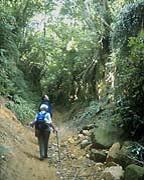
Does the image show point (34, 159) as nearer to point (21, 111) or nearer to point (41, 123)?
point (41, 123)

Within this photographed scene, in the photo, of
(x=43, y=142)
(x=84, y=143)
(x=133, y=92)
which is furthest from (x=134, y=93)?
(x=43, y=142)

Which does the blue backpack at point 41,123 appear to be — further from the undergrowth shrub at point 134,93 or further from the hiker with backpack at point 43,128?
the undergrowth shrub at point 134,93

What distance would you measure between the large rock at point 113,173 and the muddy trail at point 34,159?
449 mm

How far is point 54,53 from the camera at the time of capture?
74.4ft

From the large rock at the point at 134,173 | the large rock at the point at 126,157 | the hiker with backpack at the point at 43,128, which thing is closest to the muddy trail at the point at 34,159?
the hiker with backpack at the point at 43,128

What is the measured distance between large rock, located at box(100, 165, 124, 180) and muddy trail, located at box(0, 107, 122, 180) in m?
0.45

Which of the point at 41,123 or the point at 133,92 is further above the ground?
the point at 133,92

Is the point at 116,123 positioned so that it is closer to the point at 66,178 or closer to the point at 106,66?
the point at 66,178

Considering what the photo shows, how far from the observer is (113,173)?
858cm

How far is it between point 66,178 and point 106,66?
917cm

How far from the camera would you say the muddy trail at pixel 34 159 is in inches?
346

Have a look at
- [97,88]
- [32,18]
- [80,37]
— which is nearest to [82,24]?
[80,37]

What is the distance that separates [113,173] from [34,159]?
8.18ft

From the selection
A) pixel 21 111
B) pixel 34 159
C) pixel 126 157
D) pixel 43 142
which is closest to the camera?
pixel 126 157
